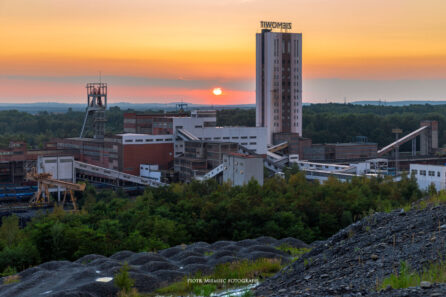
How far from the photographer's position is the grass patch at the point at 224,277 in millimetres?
12558

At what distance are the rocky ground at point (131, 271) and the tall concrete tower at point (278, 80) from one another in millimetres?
62421

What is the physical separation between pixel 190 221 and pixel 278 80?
5375 centimetres

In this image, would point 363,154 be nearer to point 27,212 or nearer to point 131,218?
point 27,212

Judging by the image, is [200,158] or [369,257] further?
[200,158]

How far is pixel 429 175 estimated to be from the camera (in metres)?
43.0

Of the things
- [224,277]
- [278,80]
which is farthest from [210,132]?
[224,277]

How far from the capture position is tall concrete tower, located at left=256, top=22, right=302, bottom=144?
261 ft

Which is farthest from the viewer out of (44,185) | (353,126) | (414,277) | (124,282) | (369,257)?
(353,126)

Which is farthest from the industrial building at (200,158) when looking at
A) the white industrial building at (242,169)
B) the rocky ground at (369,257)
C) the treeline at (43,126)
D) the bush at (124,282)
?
the treeline at (43,126)

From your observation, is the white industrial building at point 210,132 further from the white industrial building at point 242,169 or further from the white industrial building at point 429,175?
the white industrial building at point 429,175

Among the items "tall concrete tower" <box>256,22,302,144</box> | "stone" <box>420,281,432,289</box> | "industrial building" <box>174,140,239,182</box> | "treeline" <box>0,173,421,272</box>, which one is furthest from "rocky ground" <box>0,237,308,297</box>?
"tall concrete tower" <box>256,22,302,144</box>

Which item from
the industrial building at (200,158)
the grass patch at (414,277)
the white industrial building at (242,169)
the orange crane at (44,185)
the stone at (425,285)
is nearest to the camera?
the stone at (425,285)

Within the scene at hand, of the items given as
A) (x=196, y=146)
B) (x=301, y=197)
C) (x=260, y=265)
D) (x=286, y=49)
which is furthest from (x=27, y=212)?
(x=286, y=49)

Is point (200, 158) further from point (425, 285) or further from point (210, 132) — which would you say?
point (425, 285)
